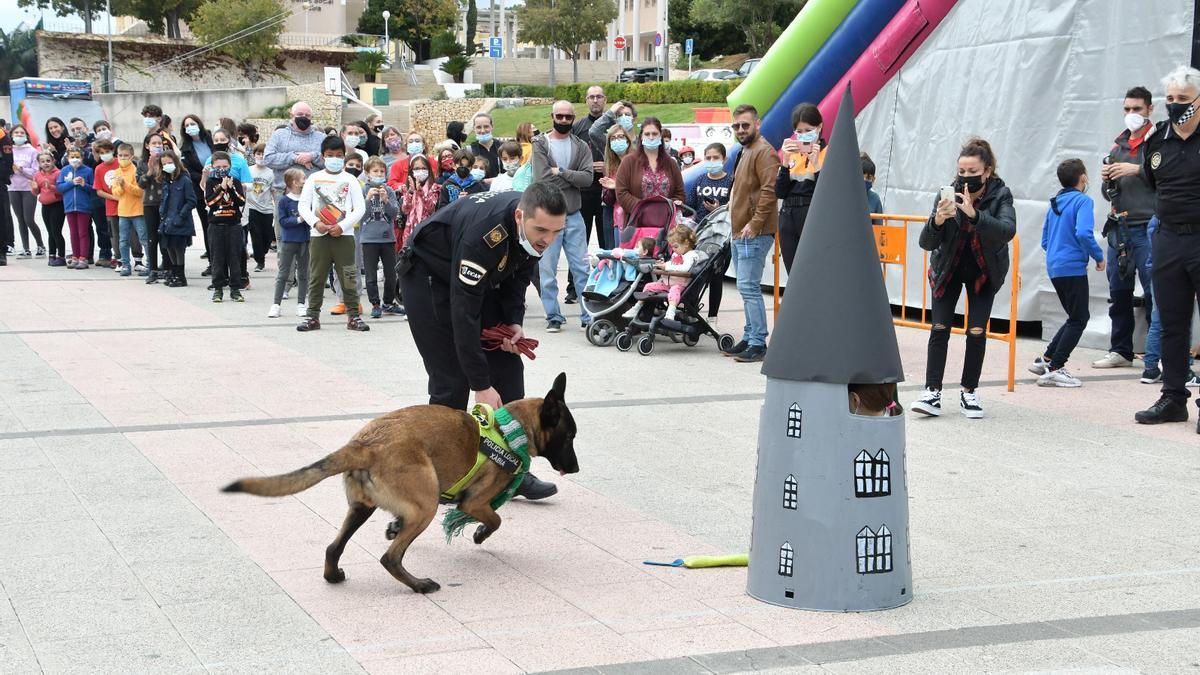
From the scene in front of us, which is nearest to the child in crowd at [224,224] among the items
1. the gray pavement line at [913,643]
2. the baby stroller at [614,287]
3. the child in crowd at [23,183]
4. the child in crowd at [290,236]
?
the child in crowd at [290,236]

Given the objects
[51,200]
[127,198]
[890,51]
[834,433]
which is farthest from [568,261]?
[51,200]

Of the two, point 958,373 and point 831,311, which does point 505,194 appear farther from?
point 958,373

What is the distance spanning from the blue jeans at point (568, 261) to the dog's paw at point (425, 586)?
24.8 feet

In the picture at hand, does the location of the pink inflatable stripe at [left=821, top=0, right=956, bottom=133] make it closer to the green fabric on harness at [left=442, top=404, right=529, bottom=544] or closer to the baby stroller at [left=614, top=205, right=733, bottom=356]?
the baby stroller at [left=614, top=205, right=733, bottom=356]

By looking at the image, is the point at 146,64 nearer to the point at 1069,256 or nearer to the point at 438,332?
the point at 1069,256

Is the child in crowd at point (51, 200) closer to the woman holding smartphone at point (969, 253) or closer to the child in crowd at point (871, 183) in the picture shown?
the child in crowd at point (871, 183)

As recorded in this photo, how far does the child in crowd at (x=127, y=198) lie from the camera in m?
16.1

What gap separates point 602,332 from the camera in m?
11.5

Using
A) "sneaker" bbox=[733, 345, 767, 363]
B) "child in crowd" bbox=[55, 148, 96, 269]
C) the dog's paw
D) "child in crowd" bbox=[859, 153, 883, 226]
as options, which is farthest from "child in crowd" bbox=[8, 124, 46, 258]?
the dog's paw

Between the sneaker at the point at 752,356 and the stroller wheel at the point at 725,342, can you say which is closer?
the sneaker at the point at 752,356

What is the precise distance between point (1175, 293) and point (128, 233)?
13232mm

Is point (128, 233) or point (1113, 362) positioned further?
point (128, 233)

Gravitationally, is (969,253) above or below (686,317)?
above

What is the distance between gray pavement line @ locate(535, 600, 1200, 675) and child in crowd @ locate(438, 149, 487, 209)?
9439 mm
